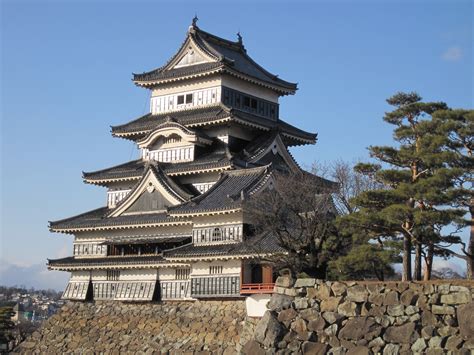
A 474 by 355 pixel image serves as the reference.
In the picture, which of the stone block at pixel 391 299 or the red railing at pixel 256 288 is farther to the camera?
the red railing at pixel 256 288

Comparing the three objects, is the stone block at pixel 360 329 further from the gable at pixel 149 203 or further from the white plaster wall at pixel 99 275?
the white plaster wall at pixel 99 275

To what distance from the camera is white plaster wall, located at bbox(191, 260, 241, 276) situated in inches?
1340

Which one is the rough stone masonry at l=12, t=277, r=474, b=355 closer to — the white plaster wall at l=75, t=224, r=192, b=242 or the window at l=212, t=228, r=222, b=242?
the window at l=212, t=228, r=222, b=242

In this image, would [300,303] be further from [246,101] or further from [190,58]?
[190,58]

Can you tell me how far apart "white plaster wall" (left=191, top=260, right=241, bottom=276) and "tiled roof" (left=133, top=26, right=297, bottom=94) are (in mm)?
11031

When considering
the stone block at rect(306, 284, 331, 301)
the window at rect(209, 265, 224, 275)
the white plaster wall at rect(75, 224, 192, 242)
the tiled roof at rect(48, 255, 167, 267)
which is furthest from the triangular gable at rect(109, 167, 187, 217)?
the stone block at rect(306, 284, 331, 301)

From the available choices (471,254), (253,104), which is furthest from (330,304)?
(253,104)

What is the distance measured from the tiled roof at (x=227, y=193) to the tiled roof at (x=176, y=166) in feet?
3.25

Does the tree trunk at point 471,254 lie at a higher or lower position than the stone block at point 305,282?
higher

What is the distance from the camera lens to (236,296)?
33.8m

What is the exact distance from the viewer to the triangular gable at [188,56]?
43750mm

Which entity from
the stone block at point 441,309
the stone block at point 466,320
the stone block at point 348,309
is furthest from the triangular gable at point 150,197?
the stone block at point 466,320

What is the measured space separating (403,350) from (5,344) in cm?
3860

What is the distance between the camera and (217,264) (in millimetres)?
34781
